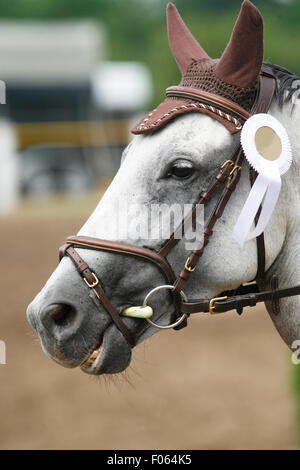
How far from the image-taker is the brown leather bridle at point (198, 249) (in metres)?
2.36

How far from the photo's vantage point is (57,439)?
6.49 metres

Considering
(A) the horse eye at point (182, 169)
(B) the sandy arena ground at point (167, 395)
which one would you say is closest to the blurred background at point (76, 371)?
(B) the sandy arena ground at point (167, 395)

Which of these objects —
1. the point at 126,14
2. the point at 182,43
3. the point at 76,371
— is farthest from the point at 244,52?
the point at 126,14

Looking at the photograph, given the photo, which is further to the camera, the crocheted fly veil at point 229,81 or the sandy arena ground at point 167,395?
the sandy arena ground at point 167,395

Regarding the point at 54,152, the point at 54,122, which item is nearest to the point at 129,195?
the point at 54,152

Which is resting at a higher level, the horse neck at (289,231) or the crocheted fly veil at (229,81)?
the crocheted fly veil at (229,81)

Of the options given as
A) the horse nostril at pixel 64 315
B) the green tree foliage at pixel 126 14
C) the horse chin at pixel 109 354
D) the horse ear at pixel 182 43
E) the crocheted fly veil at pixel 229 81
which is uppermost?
the green tree foliage at pixel 126 14

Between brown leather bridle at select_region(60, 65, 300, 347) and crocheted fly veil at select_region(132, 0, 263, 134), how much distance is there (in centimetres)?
2

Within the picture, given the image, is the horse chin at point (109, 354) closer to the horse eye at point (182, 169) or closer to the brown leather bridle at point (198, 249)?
the brown leather bridle at point (198, 249)

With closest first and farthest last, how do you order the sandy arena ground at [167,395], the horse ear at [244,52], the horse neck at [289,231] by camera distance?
the horse ear at [244,52] → the horse neck at [289,231] → the sandy arena ground at [167,395]

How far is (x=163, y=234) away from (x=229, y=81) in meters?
0.63

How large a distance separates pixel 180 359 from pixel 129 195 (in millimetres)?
5519

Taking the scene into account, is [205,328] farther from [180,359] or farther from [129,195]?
[129,195]
